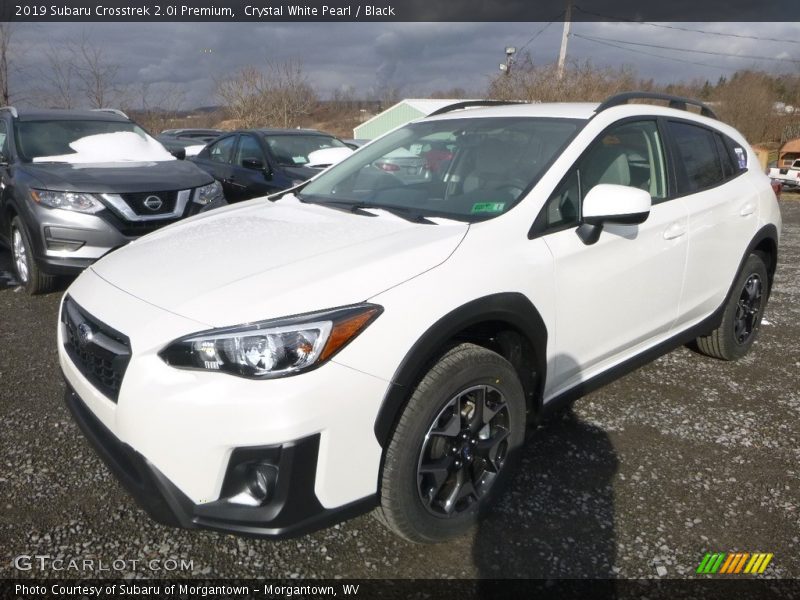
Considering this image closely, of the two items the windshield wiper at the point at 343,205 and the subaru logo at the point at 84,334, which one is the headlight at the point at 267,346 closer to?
the subaru logo at the point at 84,334

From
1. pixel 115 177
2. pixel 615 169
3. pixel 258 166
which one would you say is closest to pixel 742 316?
pixel 615 169

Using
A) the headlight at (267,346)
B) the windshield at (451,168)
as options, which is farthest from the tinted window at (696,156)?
the headlight at (267,346)

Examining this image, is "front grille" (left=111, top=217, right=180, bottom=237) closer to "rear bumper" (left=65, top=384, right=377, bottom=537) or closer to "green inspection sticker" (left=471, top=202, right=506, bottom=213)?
"green inspection sticker" (left=471, top=202, right=506, bottom=213)

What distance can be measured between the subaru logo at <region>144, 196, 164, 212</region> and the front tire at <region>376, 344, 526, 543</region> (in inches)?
151

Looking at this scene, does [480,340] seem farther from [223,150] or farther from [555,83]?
[555,83]

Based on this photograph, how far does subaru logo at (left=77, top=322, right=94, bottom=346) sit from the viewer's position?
214 centimetres

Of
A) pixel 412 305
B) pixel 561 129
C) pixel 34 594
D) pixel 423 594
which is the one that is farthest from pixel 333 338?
pixel 561 129

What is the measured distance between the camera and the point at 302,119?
106 feet

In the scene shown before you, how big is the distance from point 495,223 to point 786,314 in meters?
4.43

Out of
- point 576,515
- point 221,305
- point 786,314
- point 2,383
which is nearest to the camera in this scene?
point 221,305

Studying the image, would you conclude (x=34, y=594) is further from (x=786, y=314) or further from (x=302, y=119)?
(x=302, y=119)

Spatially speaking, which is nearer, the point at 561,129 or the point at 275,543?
the point at 275,543

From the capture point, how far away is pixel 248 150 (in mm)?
7840

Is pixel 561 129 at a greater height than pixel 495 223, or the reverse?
pixel 561 129
